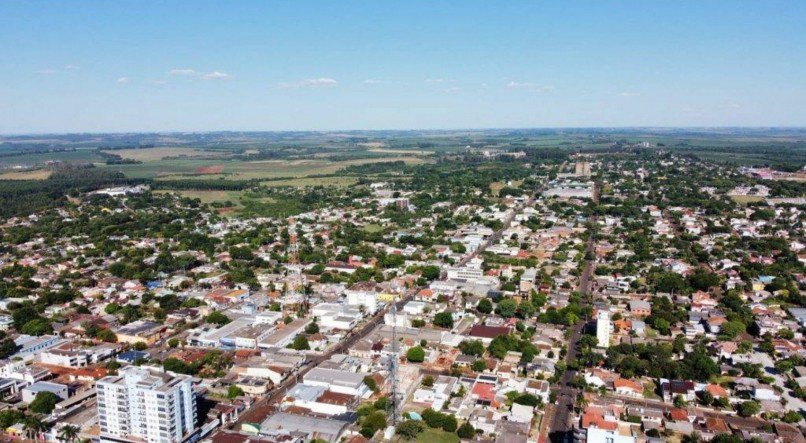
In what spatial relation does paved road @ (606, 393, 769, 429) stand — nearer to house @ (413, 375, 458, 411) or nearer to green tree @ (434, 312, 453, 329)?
house @ (413, 375, 458, 411)

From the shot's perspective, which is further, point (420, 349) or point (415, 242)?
point (415, 242)

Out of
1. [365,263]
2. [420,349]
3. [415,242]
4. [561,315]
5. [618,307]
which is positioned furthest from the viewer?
[415,242]

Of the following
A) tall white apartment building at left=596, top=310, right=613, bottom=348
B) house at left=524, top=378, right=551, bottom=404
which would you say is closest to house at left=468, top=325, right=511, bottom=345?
tall white apartment building at left=596, top=310, right=613, bottom=348

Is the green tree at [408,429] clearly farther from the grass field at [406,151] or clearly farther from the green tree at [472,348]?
the grass field at [406,151]

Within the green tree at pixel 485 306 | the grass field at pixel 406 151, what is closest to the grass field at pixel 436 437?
the green tree at pixel 485 306

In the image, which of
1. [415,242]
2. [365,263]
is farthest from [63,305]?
[415,242]

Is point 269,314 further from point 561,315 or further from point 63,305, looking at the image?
point 561,315

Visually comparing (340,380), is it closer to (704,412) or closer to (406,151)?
(704,412)

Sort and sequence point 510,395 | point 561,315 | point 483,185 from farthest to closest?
1. point 483,185
2. point 561,315
3. point 510,395
